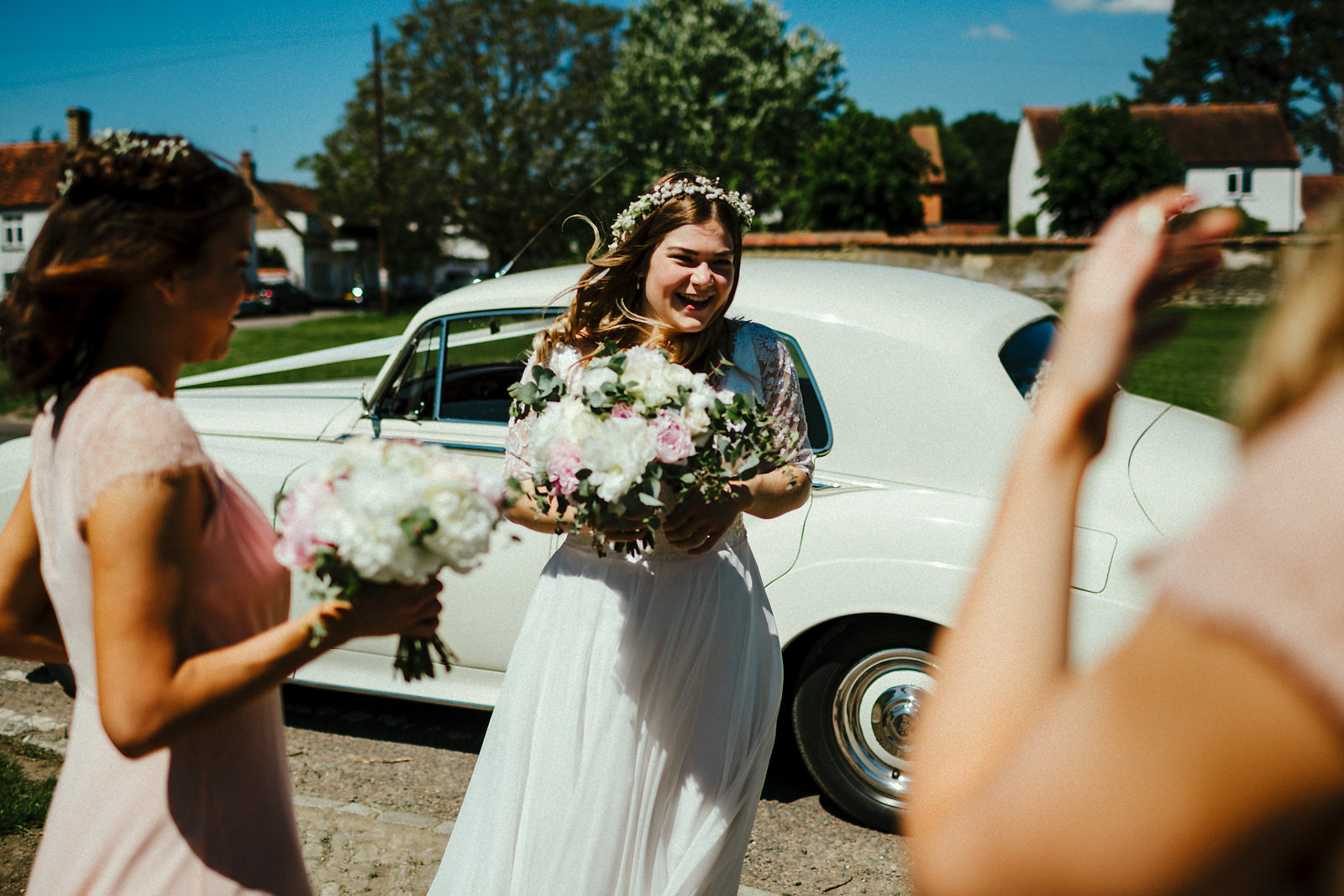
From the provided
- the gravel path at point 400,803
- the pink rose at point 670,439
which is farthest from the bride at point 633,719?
the gravel path at point 400,803

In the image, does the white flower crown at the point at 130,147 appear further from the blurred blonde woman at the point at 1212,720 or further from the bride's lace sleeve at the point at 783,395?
the bride's lace sleeve at the point at 783,395

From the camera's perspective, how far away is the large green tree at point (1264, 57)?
60.7 metres

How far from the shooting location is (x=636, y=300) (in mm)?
3033

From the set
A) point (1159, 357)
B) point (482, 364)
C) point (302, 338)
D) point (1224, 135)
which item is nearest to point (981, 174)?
point (1224, 135)

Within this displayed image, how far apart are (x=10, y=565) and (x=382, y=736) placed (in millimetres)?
3217

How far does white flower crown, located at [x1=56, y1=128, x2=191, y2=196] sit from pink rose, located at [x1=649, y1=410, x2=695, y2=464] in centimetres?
110

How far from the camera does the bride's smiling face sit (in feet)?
9.36

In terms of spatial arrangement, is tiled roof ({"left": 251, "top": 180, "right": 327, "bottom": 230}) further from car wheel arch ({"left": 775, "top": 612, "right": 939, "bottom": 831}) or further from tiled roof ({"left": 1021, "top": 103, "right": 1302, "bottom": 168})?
car wheel arch ({"left": 775, "top": 612, "right": 939, "bottom": 831})

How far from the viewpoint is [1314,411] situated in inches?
26.5

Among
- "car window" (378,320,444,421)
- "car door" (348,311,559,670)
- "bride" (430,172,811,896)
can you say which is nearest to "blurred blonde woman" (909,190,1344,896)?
"bride" (430,172,811,896)

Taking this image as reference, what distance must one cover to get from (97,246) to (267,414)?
3400mm

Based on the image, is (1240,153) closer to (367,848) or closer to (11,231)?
(367,848)

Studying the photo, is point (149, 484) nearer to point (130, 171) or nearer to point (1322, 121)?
point (130, 171)

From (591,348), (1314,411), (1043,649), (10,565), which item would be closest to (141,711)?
(10,565)
